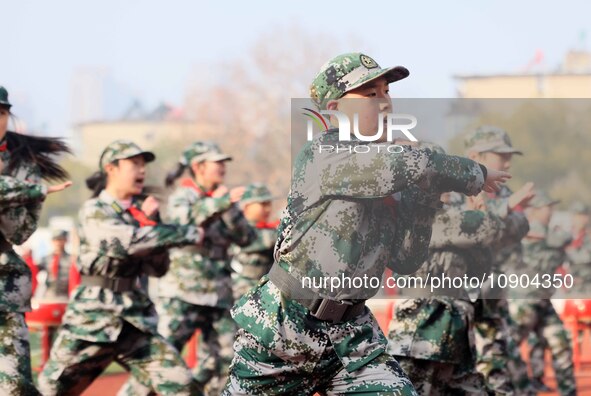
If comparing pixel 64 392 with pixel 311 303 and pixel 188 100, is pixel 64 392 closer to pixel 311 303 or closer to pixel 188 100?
pixel 311 303

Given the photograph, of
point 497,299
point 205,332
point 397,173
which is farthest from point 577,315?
point 397,173

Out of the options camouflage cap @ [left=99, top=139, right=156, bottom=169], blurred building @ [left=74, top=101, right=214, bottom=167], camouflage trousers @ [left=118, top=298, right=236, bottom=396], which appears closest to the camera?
camouflage cap @ [left=99, top=139, right=156, bottom=169]

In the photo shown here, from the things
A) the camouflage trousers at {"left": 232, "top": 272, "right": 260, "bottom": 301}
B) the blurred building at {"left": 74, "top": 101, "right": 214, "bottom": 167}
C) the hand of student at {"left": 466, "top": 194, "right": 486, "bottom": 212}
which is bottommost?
the blurred building at {"left": 74, "top": 101, "right": 214, "bottom": 167}

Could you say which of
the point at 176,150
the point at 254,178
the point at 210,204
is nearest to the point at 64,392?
the point at 210,204

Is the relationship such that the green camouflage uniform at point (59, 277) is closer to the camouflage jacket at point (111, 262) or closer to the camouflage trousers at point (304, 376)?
the camouflage jacket at point (111, 262)

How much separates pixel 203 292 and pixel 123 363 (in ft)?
9.33

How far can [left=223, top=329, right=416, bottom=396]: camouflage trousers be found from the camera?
596cm

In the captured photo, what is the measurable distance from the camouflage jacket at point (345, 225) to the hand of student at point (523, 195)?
5.08 ft

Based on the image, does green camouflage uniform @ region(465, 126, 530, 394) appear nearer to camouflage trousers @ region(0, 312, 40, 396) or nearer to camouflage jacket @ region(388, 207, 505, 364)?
camouflage jacket @ region(388, 207, 505, 364)

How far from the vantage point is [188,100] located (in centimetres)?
6988

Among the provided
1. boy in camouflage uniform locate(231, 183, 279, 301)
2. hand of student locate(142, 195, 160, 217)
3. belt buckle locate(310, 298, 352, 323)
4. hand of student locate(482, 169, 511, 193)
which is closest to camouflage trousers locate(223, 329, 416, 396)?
belt buckle locate(310, 298, 352, 323)

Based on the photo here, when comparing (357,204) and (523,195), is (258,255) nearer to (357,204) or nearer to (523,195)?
(523,195)

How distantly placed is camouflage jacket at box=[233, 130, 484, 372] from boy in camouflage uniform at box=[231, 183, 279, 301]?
659 centimetres

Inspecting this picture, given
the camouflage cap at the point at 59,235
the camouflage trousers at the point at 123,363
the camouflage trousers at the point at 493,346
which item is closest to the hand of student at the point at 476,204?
the camouflage trousers at the point at 493,346
